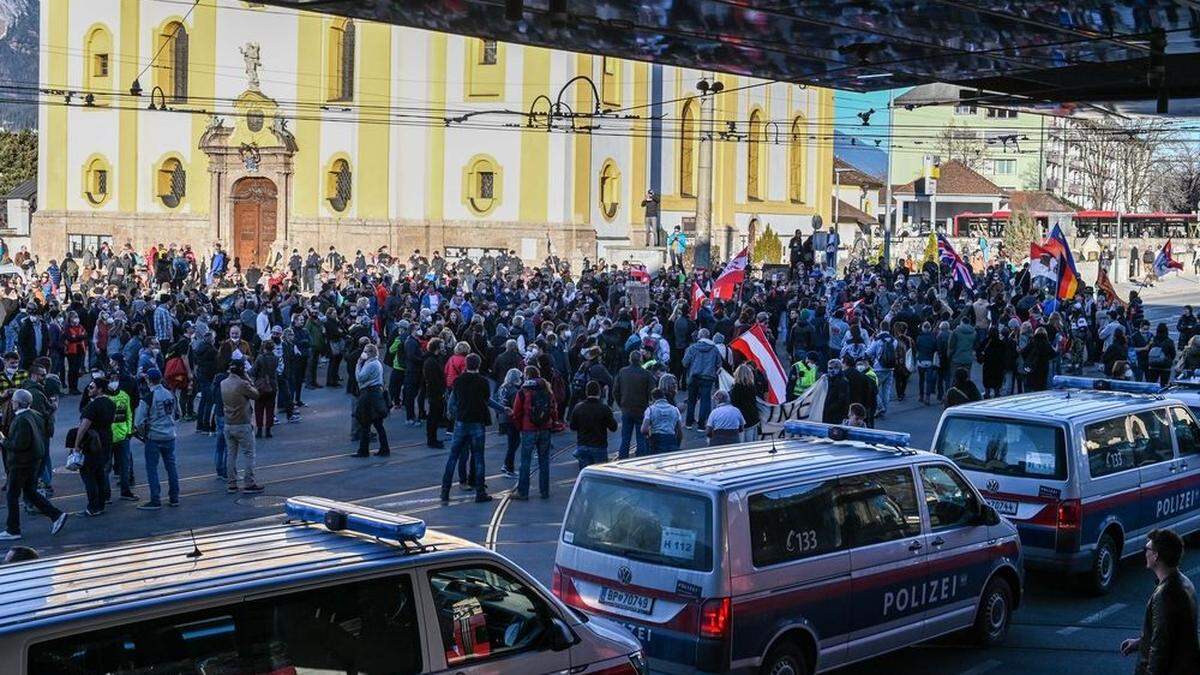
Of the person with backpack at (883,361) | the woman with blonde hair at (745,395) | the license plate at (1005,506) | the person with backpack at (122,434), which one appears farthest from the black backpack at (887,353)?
the person with backpack at (122,434)

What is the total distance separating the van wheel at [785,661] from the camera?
9.80 m

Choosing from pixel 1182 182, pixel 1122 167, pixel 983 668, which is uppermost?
pixel 1122 167

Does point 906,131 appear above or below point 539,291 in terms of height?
above

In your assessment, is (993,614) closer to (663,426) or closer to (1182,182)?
(663,426)

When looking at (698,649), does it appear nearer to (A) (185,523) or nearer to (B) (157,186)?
(A) (185,523)

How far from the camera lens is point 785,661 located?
392 inches

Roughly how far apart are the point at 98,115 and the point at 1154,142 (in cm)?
7126

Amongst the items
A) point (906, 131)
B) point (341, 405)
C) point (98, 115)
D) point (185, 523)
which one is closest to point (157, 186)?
point (98, 115)

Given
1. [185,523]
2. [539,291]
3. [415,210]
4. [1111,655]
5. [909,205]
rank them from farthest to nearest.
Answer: [909,205], [415,210], [539,291], [185,523], [1111,655]

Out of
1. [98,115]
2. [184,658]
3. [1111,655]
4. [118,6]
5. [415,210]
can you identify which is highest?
[118,6]

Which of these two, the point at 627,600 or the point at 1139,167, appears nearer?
the point at 627,600

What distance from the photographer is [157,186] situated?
57.7 metres

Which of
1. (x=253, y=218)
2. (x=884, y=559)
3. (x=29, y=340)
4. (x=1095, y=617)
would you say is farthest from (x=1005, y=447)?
(x=253, y=218)

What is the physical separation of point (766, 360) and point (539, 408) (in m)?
3.19
